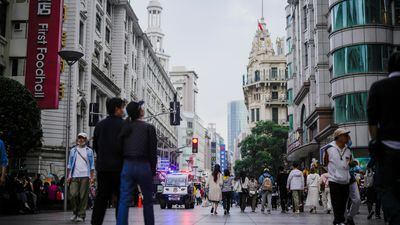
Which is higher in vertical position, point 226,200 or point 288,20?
point 288,20

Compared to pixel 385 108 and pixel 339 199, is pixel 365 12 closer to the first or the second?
pixel 339 199

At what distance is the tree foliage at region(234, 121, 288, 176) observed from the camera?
70.3m

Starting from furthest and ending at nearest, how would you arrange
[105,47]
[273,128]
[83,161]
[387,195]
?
[273,128]
[105,47]
[83,161]
[387,195]

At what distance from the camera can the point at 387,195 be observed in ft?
15.8

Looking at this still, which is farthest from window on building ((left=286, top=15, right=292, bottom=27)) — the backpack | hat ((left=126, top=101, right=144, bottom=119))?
hat ((left=126, top=101, right=144, bottom=119))

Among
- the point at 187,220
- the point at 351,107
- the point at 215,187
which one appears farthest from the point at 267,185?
the point at 351,107

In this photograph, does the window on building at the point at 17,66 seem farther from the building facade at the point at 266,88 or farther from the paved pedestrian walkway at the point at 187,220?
the building facade at the point at 266,88

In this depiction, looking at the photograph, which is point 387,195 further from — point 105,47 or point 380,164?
point 105,47

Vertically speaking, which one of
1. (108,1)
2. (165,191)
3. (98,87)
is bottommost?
(165,191)

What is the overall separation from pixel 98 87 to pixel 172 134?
53.4m

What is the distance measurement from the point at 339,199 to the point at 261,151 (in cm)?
6263

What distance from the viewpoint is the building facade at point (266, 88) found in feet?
313

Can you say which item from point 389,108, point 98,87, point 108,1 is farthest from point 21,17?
point 389,108

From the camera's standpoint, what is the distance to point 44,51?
30266 millimetres
